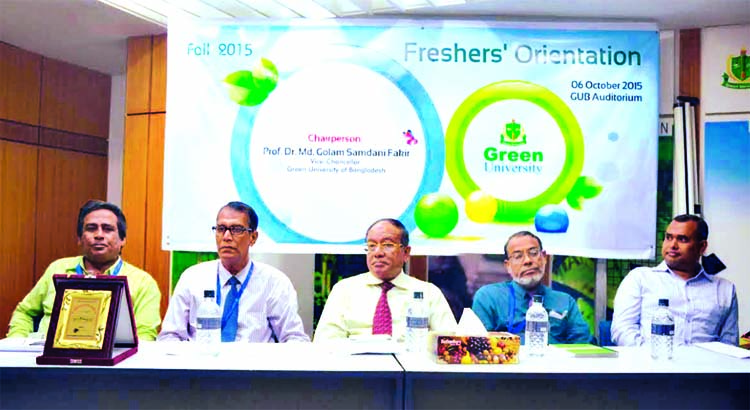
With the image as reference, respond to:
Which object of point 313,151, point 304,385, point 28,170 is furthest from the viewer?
point 28,170

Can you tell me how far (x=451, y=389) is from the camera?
237 centimetres

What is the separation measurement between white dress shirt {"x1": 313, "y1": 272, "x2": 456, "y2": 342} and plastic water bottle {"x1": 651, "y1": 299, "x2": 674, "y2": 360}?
0.98 m

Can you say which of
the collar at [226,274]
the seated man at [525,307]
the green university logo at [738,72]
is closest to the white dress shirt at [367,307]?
the seated man at [525,307]

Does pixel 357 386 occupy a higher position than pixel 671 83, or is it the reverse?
pixel 671 83

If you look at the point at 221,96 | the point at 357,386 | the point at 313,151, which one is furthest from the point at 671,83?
the point at 357,386

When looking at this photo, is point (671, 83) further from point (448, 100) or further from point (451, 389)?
point (451, 389)

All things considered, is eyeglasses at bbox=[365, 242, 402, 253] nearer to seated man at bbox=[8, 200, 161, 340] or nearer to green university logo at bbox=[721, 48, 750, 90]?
seated man at bbox=[8, 200, 161, 340]

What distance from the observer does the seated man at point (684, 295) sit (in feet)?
12.4

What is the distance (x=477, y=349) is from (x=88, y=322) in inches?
51.8

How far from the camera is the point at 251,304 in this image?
3.44 meters

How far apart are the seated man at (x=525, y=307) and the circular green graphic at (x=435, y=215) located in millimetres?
593

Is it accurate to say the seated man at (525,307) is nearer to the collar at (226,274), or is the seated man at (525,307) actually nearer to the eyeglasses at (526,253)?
the eyeglasses at (526,253)

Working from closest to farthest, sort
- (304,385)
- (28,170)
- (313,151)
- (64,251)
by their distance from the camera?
(304,385), (313,151), (28,170), (64,251)

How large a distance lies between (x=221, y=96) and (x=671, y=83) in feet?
9.46
